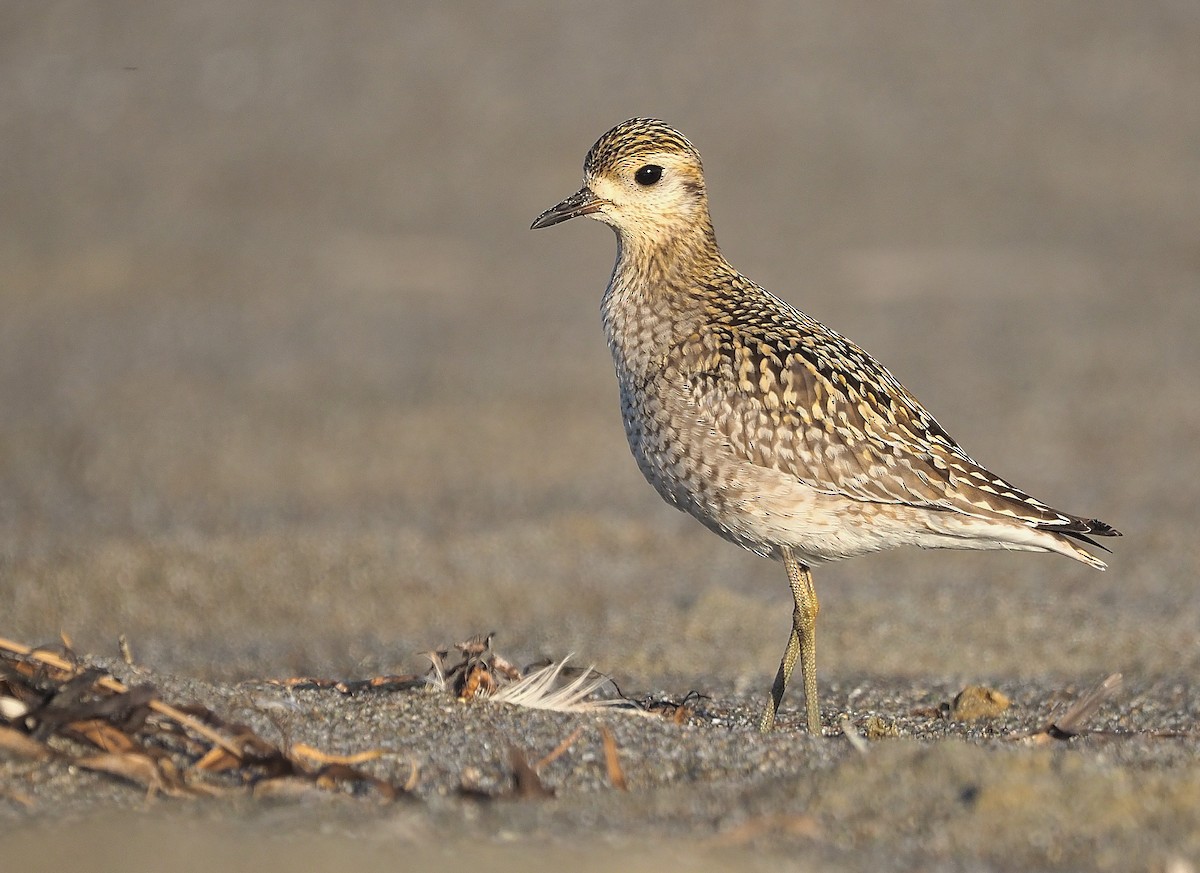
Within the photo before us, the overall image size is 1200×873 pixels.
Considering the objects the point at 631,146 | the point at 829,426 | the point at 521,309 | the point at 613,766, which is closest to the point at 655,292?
the point at 631,146

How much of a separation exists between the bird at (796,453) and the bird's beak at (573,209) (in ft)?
1.38

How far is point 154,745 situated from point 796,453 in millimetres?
2201

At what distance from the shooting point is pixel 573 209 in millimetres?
5754

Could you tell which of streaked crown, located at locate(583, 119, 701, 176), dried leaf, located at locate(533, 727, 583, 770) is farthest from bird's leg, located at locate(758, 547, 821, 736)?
streaked crown, located at locate(583, 119, 701, 176)

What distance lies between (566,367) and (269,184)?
8.36 meters

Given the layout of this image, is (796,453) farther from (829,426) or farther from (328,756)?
(328,756)

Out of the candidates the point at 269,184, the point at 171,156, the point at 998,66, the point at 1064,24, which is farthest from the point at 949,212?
the point at 171,156

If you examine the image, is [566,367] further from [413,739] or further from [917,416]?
[413,739]

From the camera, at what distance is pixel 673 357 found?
17.7 feet

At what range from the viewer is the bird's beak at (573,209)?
225 inches

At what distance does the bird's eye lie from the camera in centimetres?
583

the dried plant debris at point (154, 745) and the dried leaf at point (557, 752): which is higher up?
the dried leaf at point (557, 752)

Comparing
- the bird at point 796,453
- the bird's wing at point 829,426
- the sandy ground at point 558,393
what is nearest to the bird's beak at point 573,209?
the bird at point 796,453

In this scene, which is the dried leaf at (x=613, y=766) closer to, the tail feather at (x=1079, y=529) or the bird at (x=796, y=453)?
the bird at (x=796, y=453)
